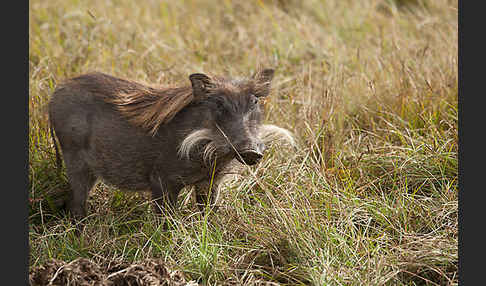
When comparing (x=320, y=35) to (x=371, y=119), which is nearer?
(x=371, y=119)

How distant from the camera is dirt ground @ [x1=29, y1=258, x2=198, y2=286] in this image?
10.0 feet

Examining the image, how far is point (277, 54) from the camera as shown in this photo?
6.48 metres

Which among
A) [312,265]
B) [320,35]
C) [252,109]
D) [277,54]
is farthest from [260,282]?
[320,35]

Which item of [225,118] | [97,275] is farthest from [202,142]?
[97,275]

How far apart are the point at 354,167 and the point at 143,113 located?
62.3 inches

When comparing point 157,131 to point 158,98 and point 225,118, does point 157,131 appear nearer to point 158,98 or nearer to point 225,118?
point 158,98

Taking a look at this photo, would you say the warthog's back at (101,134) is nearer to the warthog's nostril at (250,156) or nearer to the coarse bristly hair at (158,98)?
the coarse bristly hair at (158,98)

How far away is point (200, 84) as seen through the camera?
3850 mm

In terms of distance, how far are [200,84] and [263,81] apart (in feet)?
1.60

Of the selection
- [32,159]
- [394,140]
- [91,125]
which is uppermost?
[91,125]

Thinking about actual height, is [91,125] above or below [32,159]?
above

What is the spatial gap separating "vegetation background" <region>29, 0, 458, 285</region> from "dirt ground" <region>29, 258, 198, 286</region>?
302 millimetres

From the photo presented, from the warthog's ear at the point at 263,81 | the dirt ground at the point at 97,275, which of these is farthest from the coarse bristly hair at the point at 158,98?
the dirt ground at the point at 97,275

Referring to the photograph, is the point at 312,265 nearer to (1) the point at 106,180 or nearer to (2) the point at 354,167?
(2) the point at 354,167
